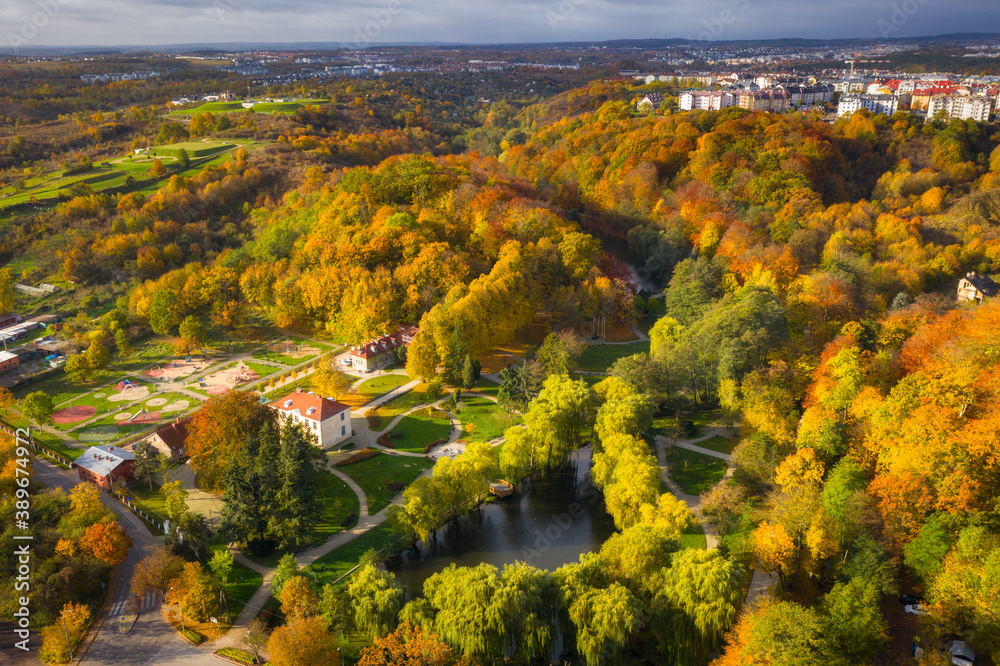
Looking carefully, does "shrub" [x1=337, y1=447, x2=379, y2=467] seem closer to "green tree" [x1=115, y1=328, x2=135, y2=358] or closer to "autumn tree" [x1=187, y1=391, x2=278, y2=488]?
"autumn tree" [x1=187, y1=391, x2=278, y2=488]

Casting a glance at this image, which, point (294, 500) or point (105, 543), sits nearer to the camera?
point (105, 543)

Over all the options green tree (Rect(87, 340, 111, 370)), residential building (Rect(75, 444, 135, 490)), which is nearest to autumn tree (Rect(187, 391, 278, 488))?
residential building (Rect(75, 444, 135, 490))

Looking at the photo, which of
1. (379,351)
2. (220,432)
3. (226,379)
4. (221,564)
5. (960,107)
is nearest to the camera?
(221,564)

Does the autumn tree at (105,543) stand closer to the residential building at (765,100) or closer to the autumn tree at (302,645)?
the autumn tree at (302,645)

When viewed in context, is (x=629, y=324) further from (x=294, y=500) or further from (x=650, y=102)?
(x=650, y=102)

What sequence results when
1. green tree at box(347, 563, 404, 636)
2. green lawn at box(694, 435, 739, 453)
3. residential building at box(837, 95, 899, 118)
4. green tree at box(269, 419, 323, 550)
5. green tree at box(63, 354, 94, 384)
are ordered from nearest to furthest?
green tree at box(347, 563, 404, 636)
green tree at box(269, 419, 323, 550)
green lawn at box(694, 435, 739, 453)
green tree at box(63, 354, 94, 384)
residential building at box(837, 95, 899, 118)

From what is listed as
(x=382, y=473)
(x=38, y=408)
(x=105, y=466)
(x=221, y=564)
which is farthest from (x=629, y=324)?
(x=38, y=408)

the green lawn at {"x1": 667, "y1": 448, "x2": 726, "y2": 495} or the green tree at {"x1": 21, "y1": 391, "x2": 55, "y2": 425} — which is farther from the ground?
the green tree at {"x1": 21, "y1": 391, "x2": 55, "y2": 425}

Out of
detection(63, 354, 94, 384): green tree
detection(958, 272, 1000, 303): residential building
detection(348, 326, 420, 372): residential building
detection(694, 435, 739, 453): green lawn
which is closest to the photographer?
detection(694, 435, 739, 453): green lawn
